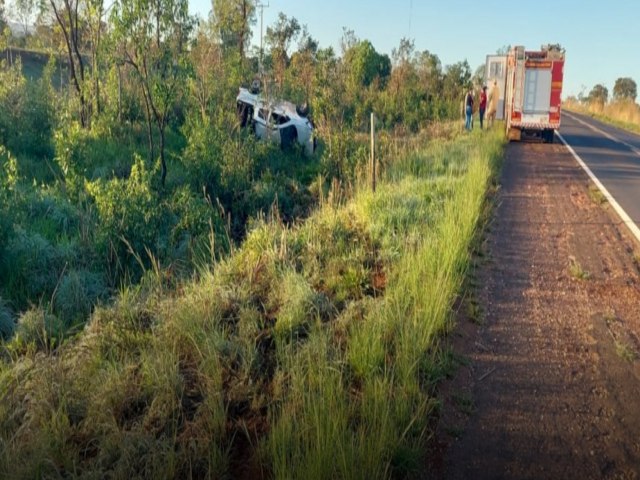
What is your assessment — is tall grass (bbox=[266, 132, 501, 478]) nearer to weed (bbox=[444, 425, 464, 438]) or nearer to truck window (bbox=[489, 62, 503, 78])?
weed (bbox=[444, 425, 464, 438])

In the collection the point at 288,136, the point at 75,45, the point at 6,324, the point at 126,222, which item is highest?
the point at 75,45

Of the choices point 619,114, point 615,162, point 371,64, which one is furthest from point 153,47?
point 619,114

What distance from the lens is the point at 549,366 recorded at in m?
5.00

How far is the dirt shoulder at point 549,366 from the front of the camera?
151 inches

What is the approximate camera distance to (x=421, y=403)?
13.4 ft

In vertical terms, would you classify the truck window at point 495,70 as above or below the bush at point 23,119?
above

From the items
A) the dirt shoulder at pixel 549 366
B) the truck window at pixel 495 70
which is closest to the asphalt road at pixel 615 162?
the dirt shoulder at pixel 549 366

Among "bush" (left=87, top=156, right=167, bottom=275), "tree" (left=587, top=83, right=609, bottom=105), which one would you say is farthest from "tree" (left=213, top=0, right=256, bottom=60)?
"tree" (left=587, top=83, right=609, bottom=105)

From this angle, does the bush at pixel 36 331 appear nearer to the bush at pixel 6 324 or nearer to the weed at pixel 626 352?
the bush at pixel 6 324

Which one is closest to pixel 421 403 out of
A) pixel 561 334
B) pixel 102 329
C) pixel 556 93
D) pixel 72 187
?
pixel 561 334

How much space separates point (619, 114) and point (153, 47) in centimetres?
4320

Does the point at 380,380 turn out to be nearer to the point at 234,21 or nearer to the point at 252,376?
the point at 252,376

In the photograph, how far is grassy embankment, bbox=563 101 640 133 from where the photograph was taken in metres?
39.7

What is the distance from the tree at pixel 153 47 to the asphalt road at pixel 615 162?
9.05 m
